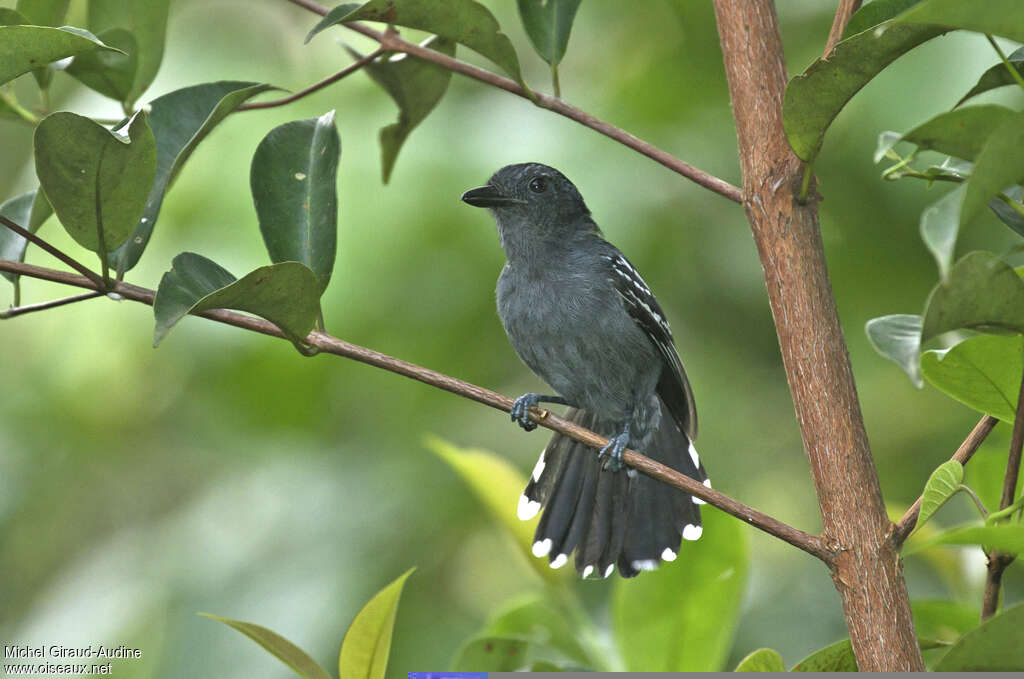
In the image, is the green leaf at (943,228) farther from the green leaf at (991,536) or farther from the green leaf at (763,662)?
the green leaf at (763,662)

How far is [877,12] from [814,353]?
1.89ft

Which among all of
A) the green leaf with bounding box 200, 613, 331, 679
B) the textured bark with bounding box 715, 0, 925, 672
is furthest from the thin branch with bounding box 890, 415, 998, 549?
the green leaf with bounding box 200, 613, 331, 679

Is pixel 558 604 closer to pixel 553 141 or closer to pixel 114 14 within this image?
pixel 114 14

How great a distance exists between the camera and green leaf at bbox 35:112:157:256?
5.52 ft

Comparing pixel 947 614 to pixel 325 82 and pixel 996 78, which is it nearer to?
pixel 996 78

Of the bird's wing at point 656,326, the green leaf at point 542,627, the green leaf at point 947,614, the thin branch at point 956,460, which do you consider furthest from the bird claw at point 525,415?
the thin branch at point 956,460

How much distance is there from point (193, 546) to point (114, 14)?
234cm

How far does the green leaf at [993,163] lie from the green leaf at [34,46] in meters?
A: 1.30

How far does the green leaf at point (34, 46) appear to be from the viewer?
165cm

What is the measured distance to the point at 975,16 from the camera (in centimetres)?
129

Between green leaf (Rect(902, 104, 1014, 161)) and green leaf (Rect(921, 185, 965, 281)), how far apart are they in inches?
5.1

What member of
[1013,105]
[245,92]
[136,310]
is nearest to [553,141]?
[1013,105]

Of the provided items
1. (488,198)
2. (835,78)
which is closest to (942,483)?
(835,78)

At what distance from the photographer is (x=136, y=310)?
443 centimetres
